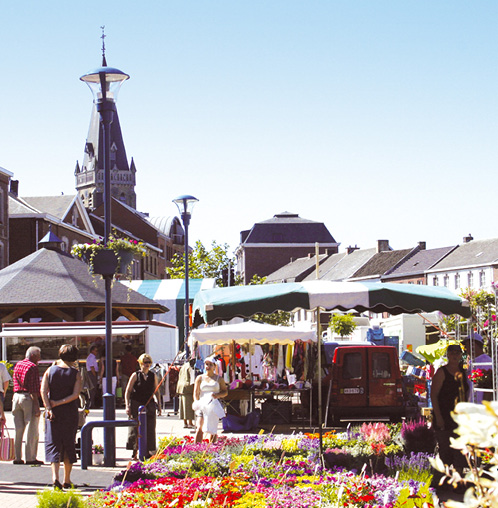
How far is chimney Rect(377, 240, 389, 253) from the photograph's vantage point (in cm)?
10881

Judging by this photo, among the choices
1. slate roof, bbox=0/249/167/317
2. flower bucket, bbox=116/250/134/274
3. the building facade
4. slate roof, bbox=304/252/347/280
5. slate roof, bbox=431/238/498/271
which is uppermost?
the building facade

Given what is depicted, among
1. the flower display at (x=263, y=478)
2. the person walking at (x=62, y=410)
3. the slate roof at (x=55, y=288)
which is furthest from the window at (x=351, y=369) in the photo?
the slate roof at (x=55, y=288)

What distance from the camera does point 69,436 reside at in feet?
33.2

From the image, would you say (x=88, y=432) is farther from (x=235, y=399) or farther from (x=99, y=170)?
(x=99, y=170)

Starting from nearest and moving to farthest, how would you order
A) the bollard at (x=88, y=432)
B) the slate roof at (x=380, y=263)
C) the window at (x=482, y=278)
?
the bollard at (x=88, y=432) < the window at (x=482, y=278) < the slate roof at (x=380, y=263)

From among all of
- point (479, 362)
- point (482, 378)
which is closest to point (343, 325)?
point (479, 362)

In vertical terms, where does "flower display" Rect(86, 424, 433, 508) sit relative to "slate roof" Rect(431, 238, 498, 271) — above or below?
below

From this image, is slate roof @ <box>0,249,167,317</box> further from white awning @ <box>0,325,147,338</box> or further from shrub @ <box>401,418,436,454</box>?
shrub @ <box>401,418,436,454</box>

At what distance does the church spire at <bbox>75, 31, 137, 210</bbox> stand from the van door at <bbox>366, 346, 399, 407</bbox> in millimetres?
133466

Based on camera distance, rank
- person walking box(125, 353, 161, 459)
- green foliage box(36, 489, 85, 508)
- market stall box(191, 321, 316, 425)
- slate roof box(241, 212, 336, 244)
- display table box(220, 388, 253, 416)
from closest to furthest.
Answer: green foliage box(36, 489, 85, 508) → person walking box(125, 353, 161, 459) → display table box(220, 388, 253, 416) → market stall box(191, 321, 316, 425) → slate roof box(241, 212, 336, 244)

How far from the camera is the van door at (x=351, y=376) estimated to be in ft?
62.3

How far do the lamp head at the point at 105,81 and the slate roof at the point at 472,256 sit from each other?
240 feet

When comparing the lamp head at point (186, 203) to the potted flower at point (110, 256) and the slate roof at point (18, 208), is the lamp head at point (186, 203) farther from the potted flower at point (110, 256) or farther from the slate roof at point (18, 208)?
the slate roof at point (18, 208)

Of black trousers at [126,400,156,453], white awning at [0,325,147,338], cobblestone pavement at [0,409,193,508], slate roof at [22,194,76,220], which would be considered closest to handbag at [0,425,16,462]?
cobblestone pavement at [0,409,193,508]
